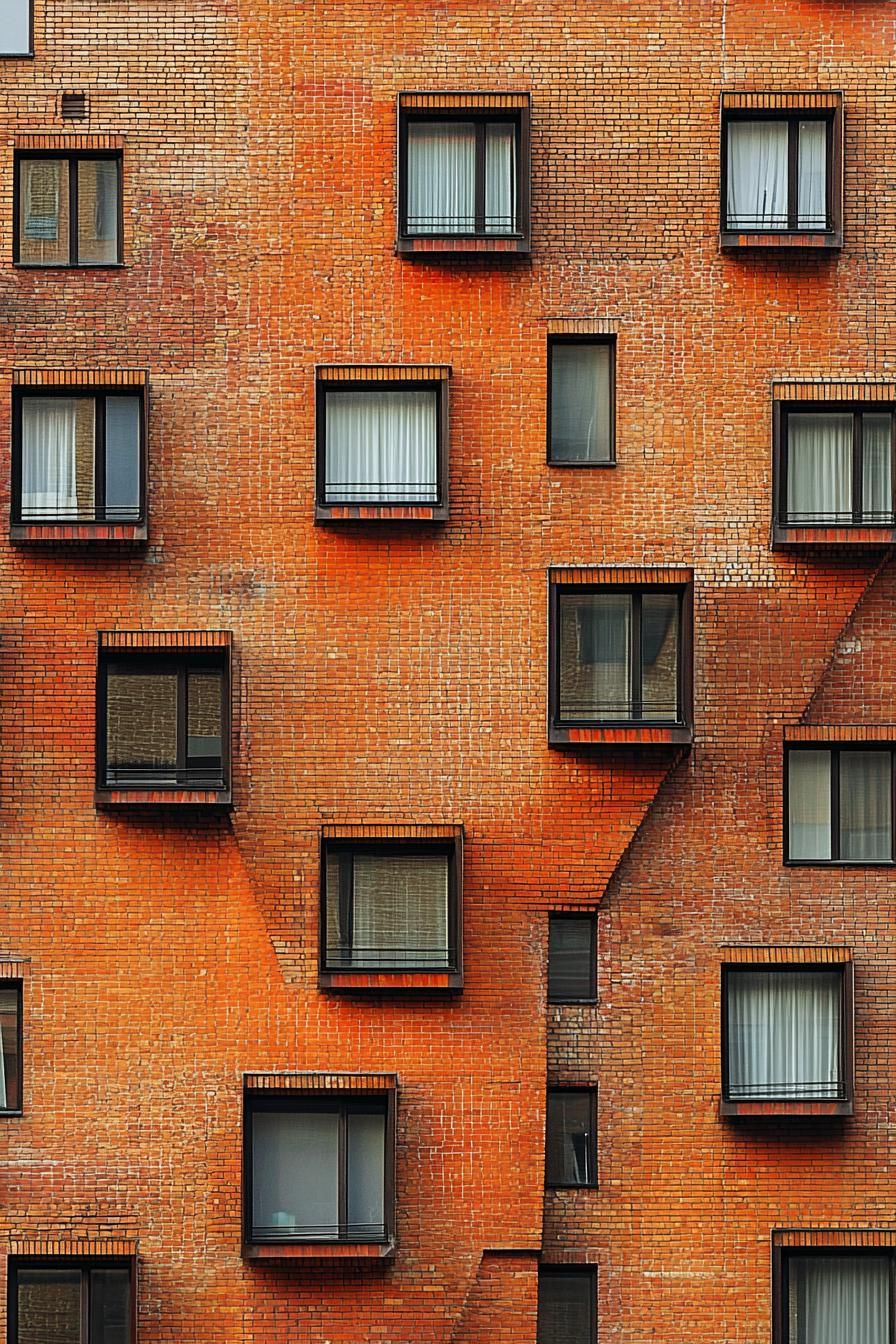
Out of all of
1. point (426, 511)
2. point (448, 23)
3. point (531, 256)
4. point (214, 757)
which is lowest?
point (214, 757)

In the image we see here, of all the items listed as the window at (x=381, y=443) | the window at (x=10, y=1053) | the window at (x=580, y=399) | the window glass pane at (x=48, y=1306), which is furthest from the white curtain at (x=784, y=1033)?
the window at (x=10, y=1053)

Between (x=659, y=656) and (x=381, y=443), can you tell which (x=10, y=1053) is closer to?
(x=381, y=443)

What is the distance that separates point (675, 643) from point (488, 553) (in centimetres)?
300

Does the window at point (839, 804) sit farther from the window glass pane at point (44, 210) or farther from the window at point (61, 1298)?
the window glass pane at point (44, 210)

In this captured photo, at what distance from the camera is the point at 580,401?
88.9ft

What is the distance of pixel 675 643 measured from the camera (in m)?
26.6

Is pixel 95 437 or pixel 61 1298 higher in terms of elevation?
pixel 95 437

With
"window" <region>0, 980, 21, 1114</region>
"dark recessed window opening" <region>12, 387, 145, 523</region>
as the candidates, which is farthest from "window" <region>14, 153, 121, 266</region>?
"window" <region>0, 980, 21, 1114</region>

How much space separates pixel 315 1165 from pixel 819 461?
12.5 metres

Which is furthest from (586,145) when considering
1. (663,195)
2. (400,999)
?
(400,999)

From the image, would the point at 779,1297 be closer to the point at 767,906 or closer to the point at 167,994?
the point at 767,906

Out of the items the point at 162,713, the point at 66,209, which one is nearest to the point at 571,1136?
the point at 162,713

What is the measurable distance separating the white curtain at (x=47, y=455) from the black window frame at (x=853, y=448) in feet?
33.5

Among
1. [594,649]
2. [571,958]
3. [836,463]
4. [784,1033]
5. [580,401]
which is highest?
[580,401]
